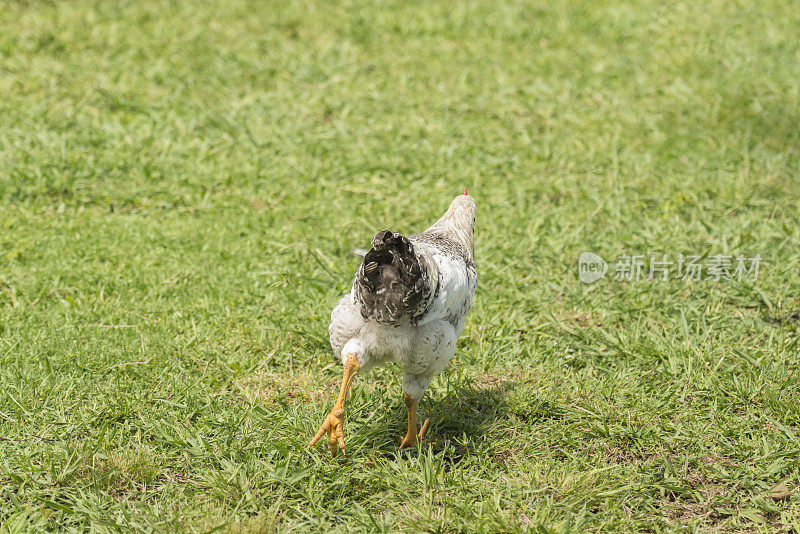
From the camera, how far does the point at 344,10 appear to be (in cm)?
992

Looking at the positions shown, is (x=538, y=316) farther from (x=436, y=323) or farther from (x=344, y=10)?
(x=344, y=10)

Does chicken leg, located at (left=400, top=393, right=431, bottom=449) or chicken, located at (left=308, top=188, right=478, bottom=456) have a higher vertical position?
chicken, located at (left=308, top=188, right=478, bottom=456)

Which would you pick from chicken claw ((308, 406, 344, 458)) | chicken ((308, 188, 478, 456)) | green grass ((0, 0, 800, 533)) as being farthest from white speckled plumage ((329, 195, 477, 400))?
green grass ((0, 0, 800, 533))

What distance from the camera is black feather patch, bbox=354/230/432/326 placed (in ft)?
12.0

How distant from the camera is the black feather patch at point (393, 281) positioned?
3650 millimetres

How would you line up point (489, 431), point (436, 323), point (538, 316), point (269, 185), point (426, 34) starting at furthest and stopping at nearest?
1. point (426, 34)
2. point (269, 185)
3. point (538, 316)
4. point (489, 431)
5. point (436, 323)

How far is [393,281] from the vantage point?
3.69 metres

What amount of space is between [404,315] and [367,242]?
110 inches

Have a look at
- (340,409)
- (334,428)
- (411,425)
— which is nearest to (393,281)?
(340,409)

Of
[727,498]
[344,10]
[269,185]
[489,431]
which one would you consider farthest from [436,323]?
[344,10]

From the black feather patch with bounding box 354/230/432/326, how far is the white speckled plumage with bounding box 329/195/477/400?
0.07ft

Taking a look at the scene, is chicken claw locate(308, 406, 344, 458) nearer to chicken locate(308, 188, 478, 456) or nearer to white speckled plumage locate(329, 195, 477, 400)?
chicken locate(308, 188, 478, 456)

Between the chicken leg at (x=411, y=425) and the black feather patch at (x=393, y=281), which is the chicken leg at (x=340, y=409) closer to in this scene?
the black feather patch at (x=393, y=281)

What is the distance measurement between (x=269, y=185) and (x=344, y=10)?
368cm
